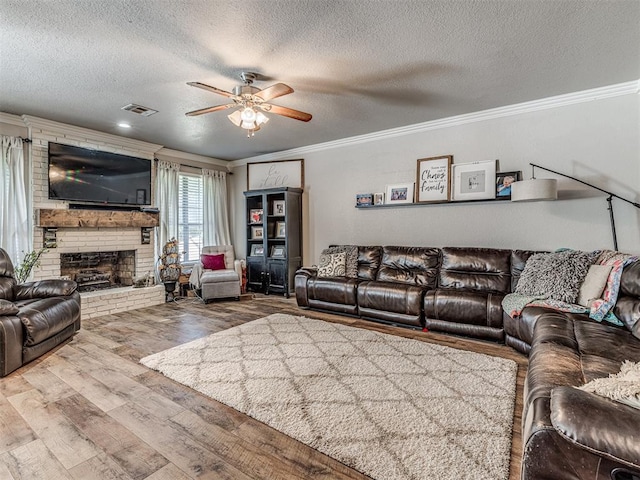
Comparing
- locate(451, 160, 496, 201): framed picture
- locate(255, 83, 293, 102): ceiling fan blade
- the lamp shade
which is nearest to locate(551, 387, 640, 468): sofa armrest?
locate(255, 83, 293, 102): ceiling fan blade

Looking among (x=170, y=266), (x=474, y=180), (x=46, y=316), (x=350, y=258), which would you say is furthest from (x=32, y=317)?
(x=474, y=180)

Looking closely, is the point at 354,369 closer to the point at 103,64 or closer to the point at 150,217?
the point at 103,64

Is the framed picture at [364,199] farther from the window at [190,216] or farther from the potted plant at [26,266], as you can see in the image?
the potted plant at [26,266]

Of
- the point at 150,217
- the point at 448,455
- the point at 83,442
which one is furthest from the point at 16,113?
the point at 448,455

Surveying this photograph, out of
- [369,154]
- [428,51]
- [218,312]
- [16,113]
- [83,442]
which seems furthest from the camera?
[369,154]

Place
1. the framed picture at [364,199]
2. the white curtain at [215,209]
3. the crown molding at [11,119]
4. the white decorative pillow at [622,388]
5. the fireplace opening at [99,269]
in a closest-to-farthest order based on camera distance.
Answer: the white decorative pillow at [622,388], the crown molding at [11,119], the fireplace opening at [99,269], the framed picture at [364,199], the white curtain at [215,209]

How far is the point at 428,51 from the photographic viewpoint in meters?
2.63

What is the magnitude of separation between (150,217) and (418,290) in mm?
4266

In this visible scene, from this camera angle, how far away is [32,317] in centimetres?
281

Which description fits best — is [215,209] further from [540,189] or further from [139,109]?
[540,189]

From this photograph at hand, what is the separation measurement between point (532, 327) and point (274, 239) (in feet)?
13.5

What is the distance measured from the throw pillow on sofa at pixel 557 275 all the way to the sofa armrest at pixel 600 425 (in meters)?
2.24

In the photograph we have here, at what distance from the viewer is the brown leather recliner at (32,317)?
2.61 m

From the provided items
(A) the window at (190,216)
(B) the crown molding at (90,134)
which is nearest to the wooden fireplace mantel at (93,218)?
(A) the window at (190,216)
